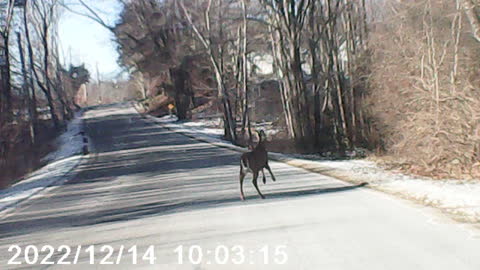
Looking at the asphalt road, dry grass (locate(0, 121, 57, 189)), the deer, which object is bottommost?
dry grass (locate(0, 121, 57, 189))

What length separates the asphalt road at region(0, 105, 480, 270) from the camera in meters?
7.21

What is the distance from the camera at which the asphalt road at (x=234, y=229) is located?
721cm

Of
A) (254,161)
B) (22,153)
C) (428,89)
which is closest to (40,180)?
(254,161)

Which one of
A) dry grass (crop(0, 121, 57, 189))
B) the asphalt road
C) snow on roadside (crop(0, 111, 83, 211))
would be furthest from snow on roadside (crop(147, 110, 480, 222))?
dry grass (crop(0, 121, 57, 189))

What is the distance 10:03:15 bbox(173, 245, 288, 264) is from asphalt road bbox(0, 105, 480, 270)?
1 centimetres

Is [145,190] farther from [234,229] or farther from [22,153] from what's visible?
[22,153]

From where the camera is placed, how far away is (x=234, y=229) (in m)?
9.18

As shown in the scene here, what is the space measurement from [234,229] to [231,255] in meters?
1.67

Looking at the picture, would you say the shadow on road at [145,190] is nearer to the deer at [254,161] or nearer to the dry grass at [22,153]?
the deer at [254,161]

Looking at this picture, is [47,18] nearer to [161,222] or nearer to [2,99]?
[2,99]

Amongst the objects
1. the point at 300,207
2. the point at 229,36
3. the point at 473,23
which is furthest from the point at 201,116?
the point at 300,207

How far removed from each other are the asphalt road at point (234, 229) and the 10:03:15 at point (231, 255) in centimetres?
1

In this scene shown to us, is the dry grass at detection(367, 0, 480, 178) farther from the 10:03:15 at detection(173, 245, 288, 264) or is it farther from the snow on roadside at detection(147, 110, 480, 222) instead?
the 10:03:15 at detection(173, 245, 288, 264)

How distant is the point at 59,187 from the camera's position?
61.4ft
